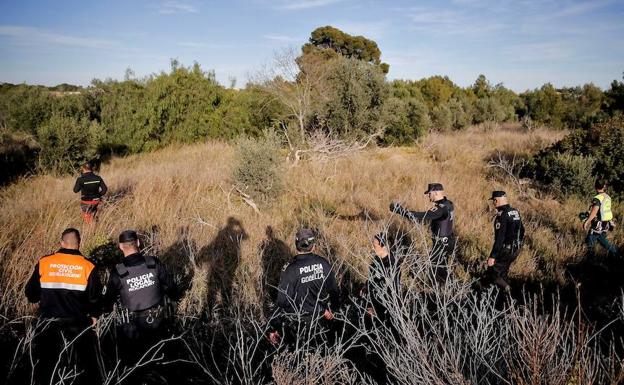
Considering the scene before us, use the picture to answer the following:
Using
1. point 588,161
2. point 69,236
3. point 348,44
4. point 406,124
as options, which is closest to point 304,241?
point 69,236

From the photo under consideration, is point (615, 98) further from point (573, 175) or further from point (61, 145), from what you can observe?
point (61, 145)

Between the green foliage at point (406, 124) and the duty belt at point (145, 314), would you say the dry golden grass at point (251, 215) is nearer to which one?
the duty belt at point (145, 314)

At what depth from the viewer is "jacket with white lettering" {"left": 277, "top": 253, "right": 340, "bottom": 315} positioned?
3.52 meters

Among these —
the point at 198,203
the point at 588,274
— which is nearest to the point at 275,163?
the point at 198,203

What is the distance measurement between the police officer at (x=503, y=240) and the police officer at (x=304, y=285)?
2617mm

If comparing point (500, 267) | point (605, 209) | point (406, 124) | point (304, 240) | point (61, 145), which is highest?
point (406, 124)

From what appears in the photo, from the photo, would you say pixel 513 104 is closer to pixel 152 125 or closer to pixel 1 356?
pixel 152 125

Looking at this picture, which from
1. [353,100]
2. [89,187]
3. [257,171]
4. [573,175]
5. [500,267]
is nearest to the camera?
[500,267]

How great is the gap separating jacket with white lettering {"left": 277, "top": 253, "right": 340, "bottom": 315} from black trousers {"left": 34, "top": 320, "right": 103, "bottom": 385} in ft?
5.97

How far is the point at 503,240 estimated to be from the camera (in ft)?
16.0

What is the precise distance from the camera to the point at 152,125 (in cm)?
1669

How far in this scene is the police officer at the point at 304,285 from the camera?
3.52 meters

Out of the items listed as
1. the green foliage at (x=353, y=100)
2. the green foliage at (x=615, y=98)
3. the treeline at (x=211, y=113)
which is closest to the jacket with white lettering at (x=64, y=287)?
the treeline at (x=211, y=113)

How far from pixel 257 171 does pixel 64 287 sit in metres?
5.17
